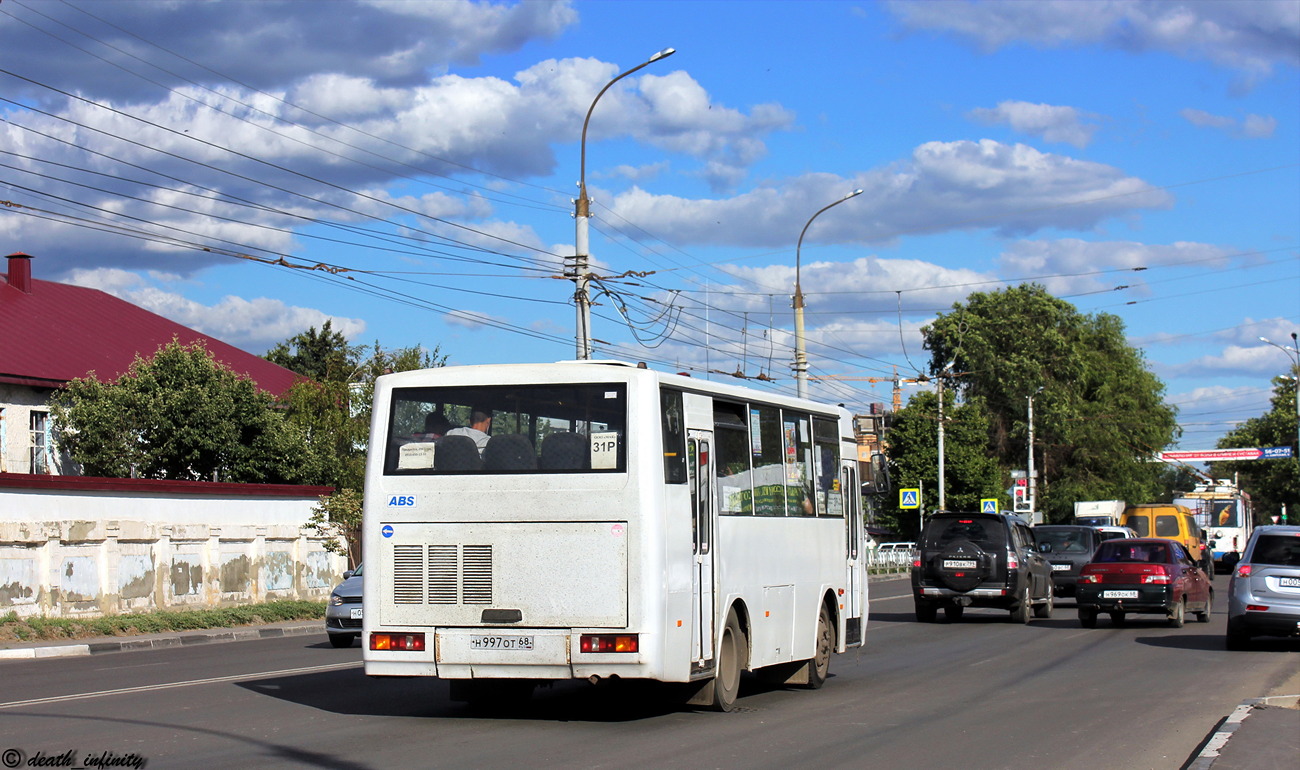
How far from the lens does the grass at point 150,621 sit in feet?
76.0

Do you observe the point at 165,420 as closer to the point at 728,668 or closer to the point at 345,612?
the point at 345,612

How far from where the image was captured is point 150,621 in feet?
81.5

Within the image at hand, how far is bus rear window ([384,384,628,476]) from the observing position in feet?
37.2

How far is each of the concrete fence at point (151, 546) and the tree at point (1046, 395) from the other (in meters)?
46.9

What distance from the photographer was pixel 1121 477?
249 feet

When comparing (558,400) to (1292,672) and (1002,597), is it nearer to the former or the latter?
(1292,672)

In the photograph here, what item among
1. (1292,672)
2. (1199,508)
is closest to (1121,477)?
(1199,508)

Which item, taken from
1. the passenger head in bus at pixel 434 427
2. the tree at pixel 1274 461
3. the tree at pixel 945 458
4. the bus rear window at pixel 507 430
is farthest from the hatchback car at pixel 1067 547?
the tree at pixel 1274 461

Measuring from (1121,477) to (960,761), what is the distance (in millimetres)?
70510

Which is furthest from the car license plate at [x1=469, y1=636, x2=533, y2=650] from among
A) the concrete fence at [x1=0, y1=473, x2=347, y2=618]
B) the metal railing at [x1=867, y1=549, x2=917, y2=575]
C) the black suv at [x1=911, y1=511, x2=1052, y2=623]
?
the metal railing at [x1=867, y1=549, x2=917, y2=575]

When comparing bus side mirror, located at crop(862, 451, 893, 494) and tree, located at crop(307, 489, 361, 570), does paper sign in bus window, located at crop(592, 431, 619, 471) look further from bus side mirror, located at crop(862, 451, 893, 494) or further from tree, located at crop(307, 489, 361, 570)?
tree, located at crop(307, 489, 361, 570)

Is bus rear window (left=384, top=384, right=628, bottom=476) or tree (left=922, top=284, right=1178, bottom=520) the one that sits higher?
tree (left=922, top=284, right=1178, bottom=520)

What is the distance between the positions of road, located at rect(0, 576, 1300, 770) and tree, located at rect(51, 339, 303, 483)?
15.6 m

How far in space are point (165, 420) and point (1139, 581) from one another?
911 inches
